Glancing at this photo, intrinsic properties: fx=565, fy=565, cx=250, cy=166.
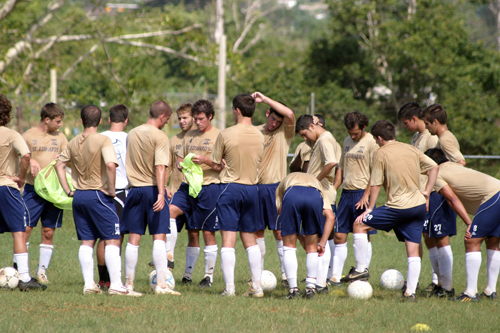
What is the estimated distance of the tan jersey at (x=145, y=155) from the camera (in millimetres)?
6547

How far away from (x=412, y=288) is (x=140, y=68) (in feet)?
66.4

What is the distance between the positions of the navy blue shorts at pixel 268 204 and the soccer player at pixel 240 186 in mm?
510

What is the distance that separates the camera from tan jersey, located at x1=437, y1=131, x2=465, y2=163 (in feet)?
24.0

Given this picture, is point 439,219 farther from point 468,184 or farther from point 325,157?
point 325,157

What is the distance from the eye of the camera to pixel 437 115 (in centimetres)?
740

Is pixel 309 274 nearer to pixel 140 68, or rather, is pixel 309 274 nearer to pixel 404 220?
pixel 404 220

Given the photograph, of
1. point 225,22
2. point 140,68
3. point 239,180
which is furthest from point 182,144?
point 225,22

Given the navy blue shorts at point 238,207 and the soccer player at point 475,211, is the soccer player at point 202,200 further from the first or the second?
the soccer player at point 475,211

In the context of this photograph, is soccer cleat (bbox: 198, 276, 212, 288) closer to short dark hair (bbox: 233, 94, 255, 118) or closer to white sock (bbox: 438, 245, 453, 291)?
short dark hair (bbox: 233, 94, 255, 118)

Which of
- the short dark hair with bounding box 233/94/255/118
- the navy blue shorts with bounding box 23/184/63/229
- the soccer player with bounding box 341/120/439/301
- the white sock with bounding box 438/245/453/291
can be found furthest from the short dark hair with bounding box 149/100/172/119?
the white sock with bounding box 438/245/453/291

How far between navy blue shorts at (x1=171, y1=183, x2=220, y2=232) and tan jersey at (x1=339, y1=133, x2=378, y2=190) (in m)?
1.99

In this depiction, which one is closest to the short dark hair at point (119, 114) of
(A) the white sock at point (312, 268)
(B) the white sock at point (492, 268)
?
(A) the white sock at point (312, 268)

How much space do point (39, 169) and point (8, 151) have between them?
0.75 meters

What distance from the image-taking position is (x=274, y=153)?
24.0 feet
